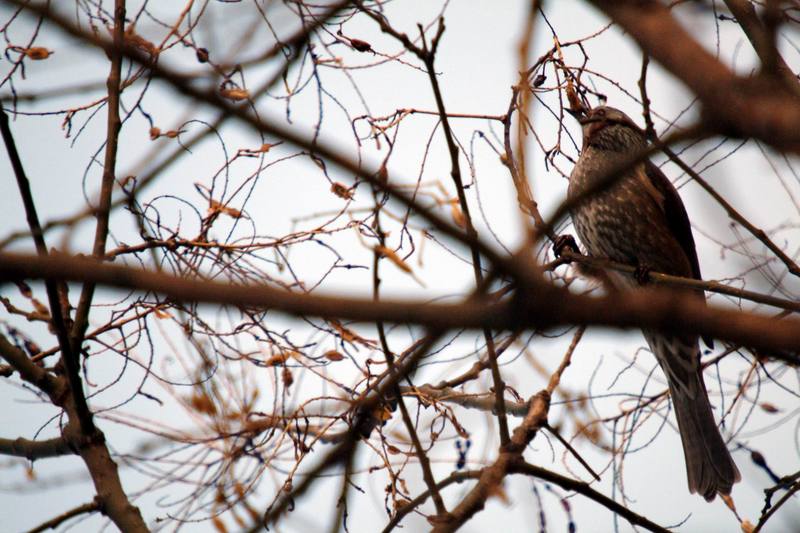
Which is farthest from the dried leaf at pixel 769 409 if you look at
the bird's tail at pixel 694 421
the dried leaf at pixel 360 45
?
the dried leaf at pixel 360 45

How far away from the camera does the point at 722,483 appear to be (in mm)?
4457

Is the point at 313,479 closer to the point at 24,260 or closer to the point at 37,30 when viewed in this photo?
the point at 24,260

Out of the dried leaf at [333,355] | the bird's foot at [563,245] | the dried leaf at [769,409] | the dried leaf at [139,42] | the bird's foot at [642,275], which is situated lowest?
the dried leaf at [769,409]

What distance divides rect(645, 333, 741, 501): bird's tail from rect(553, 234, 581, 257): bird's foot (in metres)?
0.73

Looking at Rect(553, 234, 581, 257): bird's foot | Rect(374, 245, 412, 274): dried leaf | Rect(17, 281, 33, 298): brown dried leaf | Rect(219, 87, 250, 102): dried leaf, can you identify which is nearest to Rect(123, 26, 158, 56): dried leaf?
Rect(219, 87, 250, 102): dried leaf

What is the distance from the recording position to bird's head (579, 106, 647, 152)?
18.0 ft

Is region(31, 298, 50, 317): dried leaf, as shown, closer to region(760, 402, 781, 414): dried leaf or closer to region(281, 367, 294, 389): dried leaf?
region(281, 367, 294, 389): dried leaf

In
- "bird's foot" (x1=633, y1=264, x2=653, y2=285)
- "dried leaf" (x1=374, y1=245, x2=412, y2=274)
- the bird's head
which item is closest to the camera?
"dried leaf" (x1=374, y1=245, x2=412, y2=274)

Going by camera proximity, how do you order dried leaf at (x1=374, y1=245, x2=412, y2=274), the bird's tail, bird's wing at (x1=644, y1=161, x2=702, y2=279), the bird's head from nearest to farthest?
dried leaf at (x1=374, y1=245, x2=412, y2=274)
the bird's tail
bird's wing at (x1=644, y1=161, x2=702, y2=279)
the bird's head

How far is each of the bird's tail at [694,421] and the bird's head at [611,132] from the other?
4.42 ft

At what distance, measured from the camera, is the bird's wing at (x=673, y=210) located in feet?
16.9

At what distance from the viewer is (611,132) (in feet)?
18.3

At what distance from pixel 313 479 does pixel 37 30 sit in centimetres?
247

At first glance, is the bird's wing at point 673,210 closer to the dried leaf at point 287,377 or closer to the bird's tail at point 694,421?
the bird's tail at point 694,421
